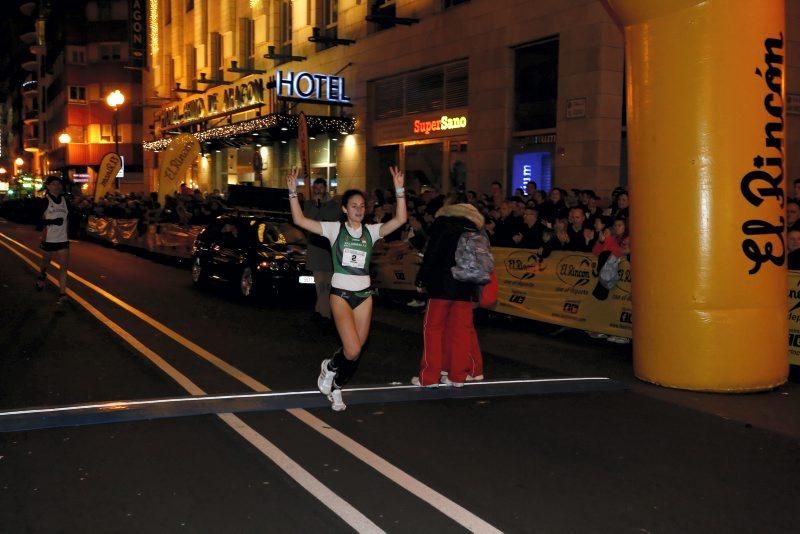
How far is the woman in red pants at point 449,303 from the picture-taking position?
773 cm

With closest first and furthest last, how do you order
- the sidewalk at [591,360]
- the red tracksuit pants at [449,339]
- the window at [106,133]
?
1. the sidewalk at [591,360]
2. the red tracksuit pants at [449,339]
3. the window at [106,133]

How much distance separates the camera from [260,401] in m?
7.11

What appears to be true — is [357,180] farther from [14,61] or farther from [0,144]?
[0,144]

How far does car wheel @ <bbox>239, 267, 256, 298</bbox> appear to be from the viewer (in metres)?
14.3

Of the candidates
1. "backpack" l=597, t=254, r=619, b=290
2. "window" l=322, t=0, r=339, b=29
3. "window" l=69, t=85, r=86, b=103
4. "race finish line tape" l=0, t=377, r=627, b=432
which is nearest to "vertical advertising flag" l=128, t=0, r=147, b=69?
"window" l=322, t=0, r=339, b=29

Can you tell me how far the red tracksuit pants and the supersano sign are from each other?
15732mm

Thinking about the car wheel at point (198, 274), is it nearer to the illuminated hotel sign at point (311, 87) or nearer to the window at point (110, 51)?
the illuminated hotel sign at point (311, 87)

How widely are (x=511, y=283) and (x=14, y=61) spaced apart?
117 metres

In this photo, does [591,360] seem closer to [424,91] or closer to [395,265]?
[395,265]

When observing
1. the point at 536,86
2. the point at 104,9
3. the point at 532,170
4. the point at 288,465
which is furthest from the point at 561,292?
the point at 104,9

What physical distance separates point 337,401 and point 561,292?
5513 millimetres

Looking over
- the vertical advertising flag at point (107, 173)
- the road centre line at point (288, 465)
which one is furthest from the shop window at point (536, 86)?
the vertical advertising flag at point (107, 173)

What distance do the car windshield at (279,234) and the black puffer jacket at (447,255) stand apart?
7.12 metres

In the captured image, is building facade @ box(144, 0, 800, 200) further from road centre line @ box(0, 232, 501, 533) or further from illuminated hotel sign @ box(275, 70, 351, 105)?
road centre line @ box(0, 232, 501, 533)
